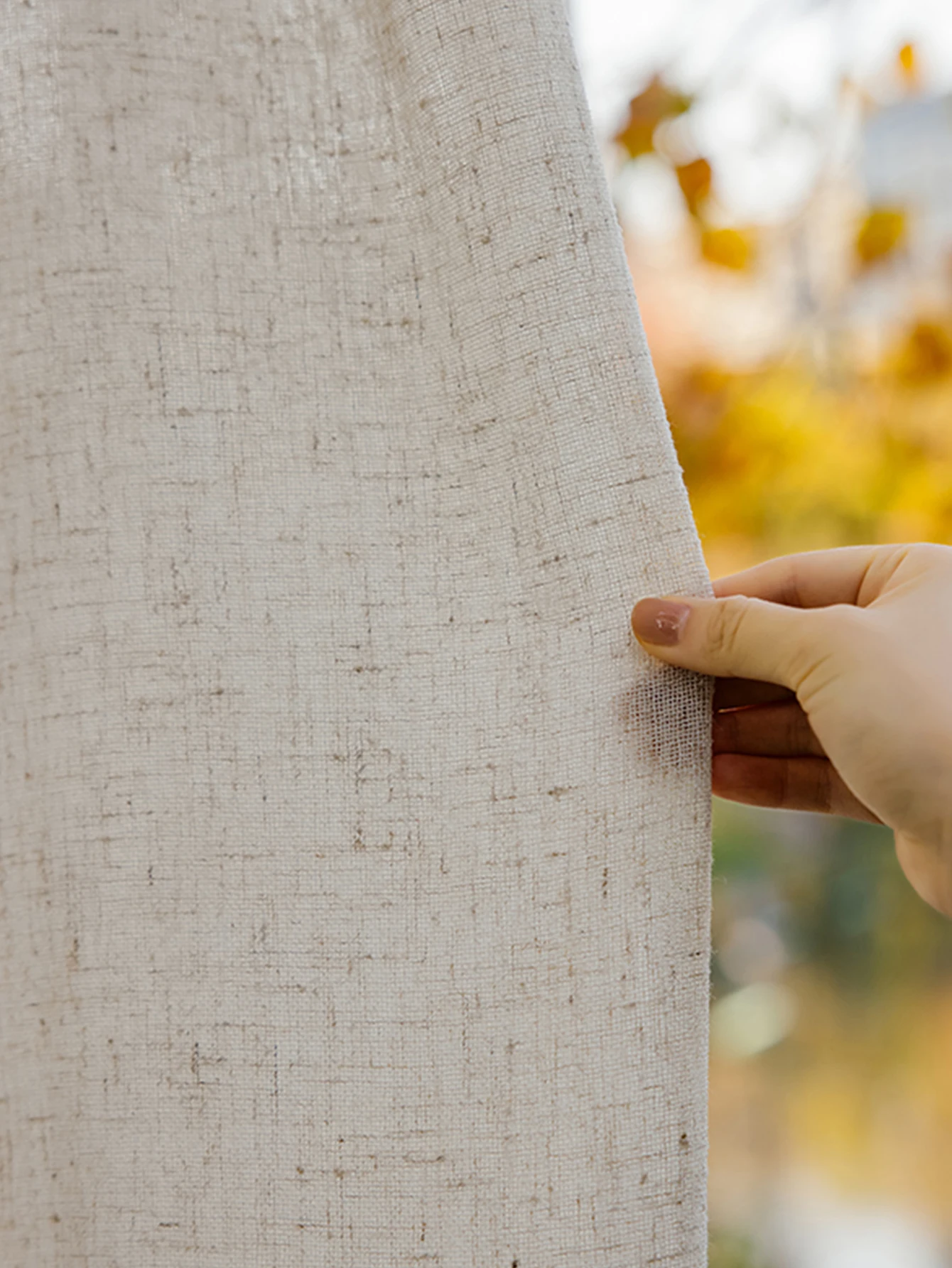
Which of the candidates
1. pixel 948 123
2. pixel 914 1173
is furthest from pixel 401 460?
pixel 914 1173

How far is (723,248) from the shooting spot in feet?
3.84

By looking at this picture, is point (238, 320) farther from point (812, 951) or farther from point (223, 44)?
point (812, 951)

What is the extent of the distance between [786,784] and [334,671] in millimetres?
349

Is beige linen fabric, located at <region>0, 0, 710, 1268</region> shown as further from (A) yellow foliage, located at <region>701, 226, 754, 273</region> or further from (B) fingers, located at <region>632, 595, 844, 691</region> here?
(A) yellow foliage, located at <region>701, 226, 754, 273</region>

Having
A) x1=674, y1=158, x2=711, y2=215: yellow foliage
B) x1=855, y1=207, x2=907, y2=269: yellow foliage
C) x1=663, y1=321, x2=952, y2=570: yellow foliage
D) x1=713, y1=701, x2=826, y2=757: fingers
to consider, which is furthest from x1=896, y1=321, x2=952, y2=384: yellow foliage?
x1=713, y1=701, x2=826, y2=757: fingers

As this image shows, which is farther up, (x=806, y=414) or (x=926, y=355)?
(x=926, y=355)

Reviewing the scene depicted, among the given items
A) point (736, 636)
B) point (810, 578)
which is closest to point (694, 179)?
point (810, 578)

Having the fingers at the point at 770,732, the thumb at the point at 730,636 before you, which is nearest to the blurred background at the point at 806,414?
the thumb at the point at 730,636

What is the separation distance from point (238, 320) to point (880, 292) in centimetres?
129

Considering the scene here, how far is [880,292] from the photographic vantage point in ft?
4.80

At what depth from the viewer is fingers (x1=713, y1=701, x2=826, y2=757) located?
2.05ft

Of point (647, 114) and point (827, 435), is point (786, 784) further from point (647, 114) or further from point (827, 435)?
point (827, 435)

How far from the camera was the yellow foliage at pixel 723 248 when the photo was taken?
1169 mm

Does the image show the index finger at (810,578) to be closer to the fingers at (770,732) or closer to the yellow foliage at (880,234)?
the fingers at (770,732)
